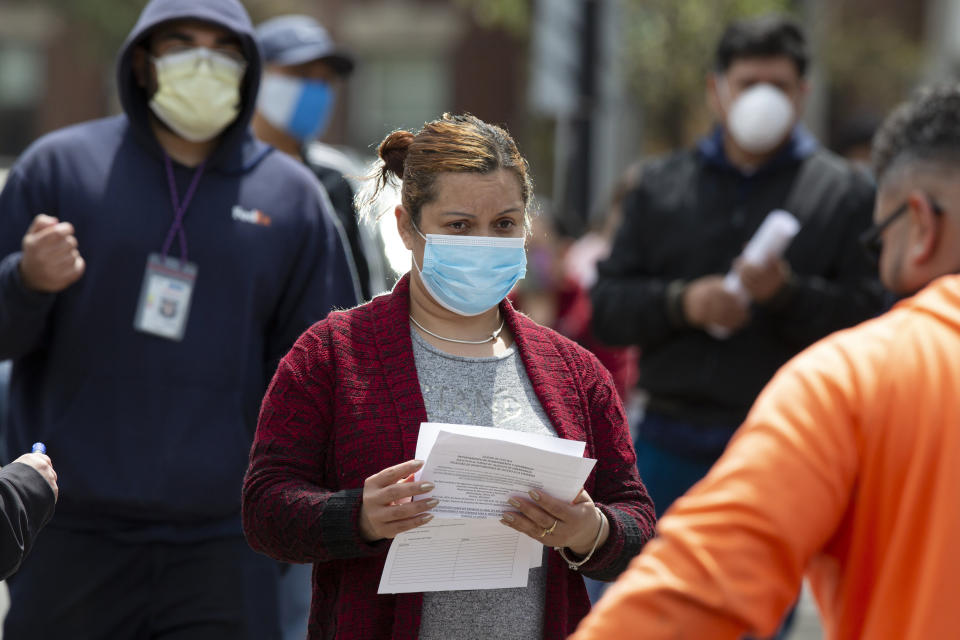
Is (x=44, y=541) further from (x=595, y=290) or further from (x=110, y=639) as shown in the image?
(x=595, y=290)

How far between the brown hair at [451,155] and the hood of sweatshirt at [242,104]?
40.2 inches

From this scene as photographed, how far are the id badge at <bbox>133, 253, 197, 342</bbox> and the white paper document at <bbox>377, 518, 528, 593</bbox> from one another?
130 centimetres

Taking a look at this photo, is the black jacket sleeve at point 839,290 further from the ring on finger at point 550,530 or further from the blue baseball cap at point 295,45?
the ring on finger at point 550,530

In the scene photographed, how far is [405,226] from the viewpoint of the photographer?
9.83 feet

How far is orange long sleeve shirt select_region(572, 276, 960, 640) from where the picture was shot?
172 cm

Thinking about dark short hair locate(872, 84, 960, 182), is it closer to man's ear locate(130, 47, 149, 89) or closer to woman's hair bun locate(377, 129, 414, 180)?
woman's hair bun locate(377, 129, 414, 180)

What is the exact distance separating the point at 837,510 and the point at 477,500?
2.99 feet

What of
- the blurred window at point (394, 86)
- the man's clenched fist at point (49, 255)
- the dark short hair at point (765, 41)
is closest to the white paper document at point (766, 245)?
the dark short hair at point (765, 41)

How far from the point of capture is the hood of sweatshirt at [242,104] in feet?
12.7

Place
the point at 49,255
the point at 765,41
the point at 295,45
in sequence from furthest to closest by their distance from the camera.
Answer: the point at 295,45, the point at 765,41, the point at 49,255

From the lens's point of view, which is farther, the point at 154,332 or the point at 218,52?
the point at 218,52

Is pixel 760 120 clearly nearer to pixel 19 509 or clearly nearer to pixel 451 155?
pixel 451 155

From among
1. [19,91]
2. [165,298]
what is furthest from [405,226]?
[19,91]

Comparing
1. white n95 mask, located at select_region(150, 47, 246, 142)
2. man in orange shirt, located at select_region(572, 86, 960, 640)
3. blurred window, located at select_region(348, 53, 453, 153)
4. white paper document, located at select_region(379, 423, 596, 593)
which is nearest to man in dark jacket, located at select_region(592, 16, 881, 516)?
white n95 mask, located at select_region(150, 47, 246, 142)
